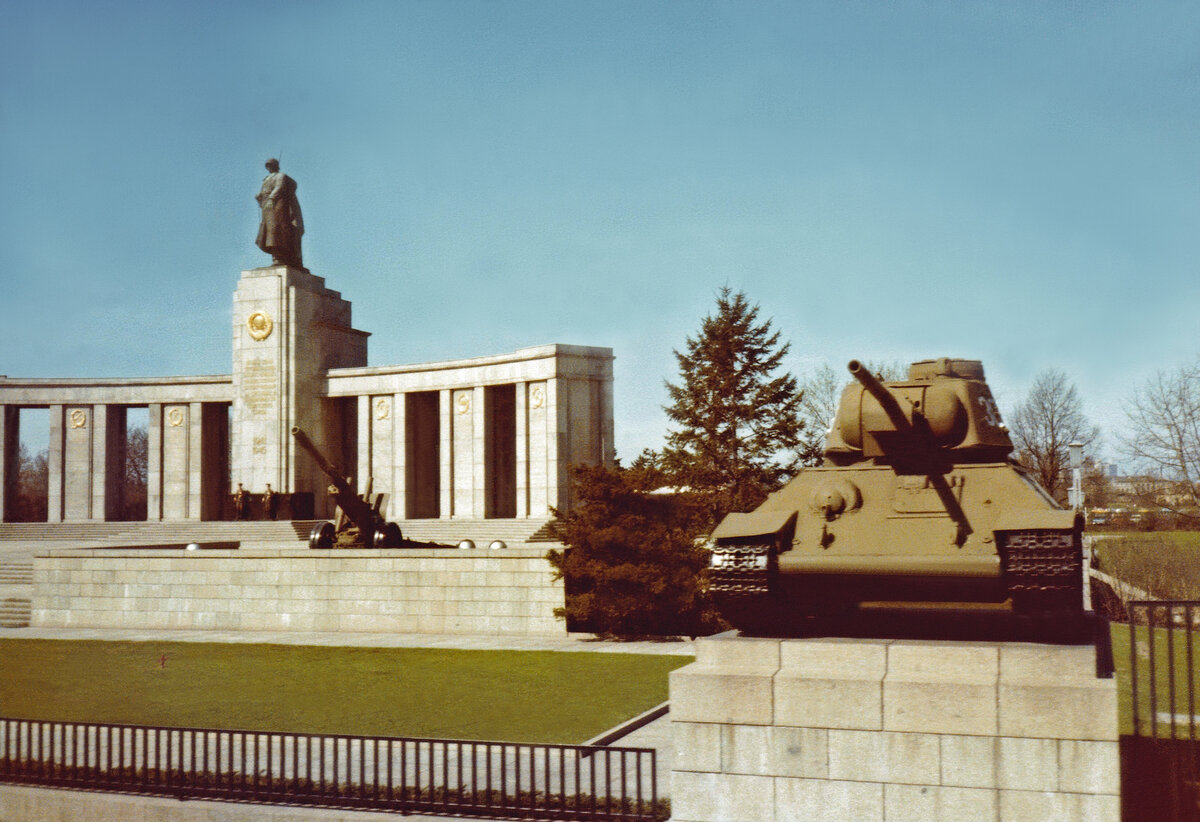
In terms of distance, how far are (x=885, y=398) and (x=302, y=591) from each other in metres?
18.9

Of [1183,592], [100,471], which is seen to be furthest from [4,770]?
[100,471]

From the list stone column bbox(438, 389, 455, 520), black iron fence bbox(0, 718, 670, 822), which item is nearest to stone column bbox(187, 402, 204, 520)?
stone column bbox(438, 389, 455, 520)

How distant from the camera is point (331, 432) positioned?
1827 inches

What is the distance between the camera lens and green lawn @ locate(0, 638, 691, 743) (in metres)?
12.6

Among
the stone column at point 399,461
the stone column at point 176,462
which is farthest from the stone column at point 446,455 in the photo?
the stone column at point 176,462

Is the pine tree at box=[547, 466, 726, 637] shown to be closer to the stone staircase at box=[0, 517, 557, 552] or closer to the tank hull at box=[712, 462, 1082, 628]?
the stone staircase at box=[0, 517, 557, 552]

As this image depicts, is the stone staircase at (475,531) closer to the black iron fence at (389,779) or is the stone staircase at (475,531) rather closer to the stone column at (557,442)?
the stone column at (557,442)

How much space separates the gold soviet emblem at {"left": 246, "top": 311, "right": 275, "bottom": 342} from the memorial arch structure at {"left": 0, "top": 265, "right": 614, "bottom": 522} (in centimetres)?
6

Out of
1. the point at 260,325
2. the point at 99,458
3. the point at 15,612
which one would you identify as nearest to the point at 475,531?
the point at 15,612

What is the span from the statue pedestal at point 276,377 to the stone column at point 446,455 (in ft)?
21.0

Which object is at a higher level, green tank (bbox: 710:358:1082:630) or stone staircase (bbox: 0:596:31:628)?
green tank (bbox: 710:358:1082:630)

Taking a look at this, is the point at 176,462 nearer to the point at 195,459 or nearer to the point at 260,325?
the point at 195,459

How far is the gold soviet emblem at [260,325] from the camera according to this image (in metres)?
44.8

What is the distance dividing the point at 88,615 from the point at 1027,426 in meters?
39.8
